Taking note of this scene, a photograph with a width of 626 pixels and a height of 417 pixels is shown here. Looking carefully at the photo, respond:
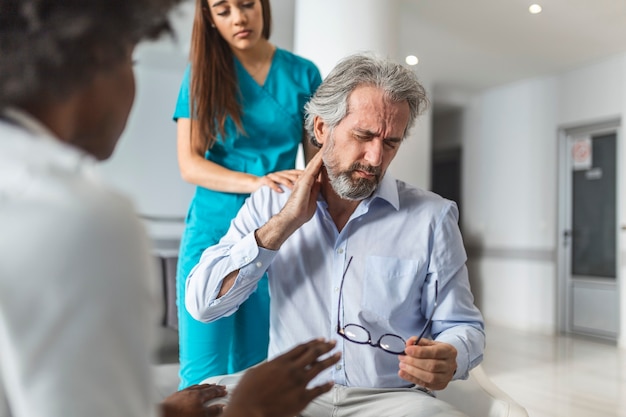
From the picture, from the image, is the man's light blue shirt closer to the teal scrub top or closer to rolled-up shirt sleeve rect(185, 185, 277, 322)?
rolled-up shirt sleeve rect(185, 185, 277, 322)

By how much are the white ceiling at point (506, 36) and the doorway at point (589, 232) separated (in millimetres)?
851

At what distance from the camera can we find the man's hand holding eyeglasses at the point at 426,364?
1.17 meters

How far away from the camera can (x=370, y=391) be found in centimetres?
142

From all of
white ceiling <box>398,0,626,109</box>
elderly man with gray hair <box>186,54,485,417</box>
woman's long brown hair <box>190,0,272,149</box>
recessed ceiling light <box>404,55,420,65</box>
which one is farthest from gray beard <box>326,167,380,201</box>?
recessed ceiling light <box>404,55,420,65</box>

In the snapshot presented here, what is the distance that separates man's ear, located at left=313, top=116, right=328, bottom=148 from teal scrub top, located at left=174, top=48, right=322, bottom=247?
0.18 m

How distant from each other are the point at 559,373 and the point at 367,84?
3.75 metres

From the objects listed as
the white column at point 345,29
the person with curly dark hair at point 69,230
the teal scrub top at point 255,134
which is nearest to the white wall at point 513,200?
the white column at point 345,29

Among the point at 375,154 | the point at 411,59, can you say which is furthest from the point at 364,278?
the point at 411,59

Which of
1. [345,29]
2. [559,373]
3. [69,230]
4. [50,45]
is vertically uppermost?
[345,29]

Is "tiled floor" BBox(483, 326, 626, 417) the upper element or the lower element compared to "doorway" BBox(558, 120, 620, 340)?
lower

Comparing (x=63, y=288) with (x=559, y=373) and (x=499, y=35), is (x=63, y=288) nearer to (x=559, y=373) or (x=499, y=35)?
(x=559, y=373)

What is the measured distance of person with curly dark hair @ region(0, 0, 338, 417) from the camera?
1.55 feet

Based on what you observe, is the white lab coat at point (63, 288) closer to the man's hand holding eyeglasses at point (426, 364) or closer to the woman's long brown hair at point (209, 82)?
the man's hand holding eyeglasses at point (426, 364)

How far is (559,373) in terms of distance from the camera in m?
4.43
